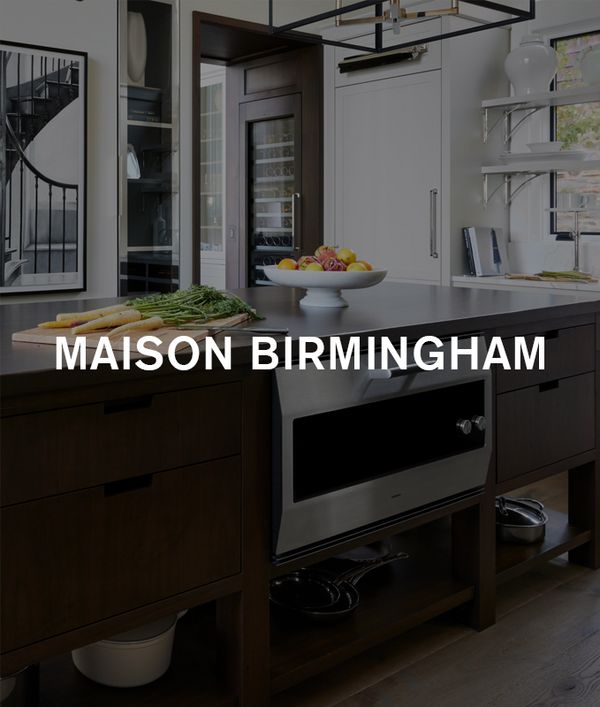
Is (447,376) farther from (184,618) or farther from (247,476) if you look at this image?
(184,618)

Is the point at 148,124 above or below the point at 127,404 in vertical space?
above

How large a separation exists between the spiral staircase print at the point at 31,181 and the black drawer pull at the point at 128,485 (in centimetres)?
281

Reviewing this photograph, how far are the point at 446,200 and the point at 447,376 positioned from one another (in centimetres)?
263

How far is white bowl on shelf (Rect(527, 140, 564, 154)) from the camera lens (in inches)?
174

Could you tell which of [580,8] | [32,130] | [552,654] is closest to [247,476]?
[552,654]

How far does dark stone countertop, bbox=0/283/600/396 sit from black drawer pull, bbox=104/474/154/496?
20 centimetres

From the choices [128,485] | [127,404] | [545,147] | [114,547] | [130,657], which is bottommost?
[130,657]

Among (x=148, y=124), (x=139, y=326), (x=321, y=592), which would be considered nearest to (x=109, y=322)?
(x=139, y=326)

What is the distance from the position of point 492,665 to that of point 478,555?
0.30 meters

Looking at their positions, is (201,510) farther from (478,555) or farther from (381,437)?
(478,555)

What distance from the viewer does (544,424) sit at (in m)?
2.58

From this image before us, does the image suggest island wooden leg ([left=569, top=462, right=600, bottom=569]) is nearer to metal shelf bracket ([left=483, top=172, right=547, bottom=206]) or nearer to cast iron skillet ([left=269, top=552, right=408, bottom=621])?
cast iron skillet ([left=269, top=552, right=408, bottom=621])

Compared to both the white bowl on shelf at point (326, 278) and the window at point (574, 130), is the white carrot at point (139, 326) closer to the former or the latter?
the white bowl on shelf at point (326, 278)

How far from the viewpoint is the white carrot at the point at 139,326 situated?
1.72m
